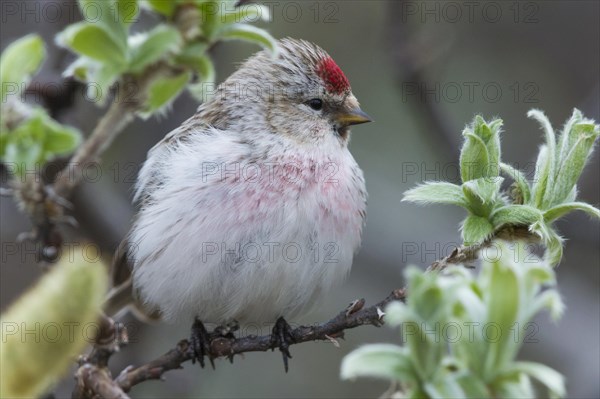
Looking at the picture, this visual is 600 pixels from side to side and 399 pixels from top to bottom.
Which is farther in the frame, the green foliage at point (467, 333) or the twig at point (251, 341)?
the twig at point (251, 341)

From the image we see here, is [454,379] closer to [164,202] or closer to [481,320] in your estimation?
[481,320]

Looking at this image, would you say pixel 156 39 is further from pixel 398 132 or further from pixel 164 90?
pixel 398 132

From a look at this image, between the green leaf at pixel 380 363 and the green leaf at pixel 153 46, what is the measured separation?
71 centimetres

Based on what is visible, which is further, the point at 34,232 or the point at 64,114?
the point at 64,114

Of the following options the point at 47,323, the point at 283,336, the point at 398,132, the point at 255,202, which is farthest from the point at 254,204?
the point at 398,132

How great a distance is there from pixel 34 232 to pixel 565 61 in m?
5.44

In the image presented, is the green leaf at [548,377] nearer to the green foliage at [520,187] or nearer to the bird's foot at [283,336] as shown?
the green foliage at [520,187]

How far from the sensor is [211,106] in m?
4.39

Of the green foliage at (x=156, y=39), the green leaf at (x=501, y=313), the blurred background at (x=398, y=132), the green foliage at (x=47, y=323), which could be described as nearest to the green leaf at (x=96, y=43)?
the green foliage at (x=156, y=39)

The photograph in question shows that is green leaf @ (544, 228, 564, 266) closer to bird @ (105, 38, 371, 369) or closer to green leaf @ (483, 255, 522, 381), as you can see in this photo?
green leaf @ (483, 255, 522, 381)

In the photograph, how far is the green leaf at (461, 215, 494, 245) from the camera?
6.66 feet

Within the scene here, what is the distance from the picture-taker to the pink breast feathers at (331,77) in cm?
416

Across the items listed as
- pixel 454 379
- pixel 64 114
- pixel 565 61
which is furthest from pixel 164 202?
pixel 565 61

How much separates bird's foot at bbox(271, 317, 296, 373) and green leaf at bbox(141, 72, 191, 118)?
1900 mm
